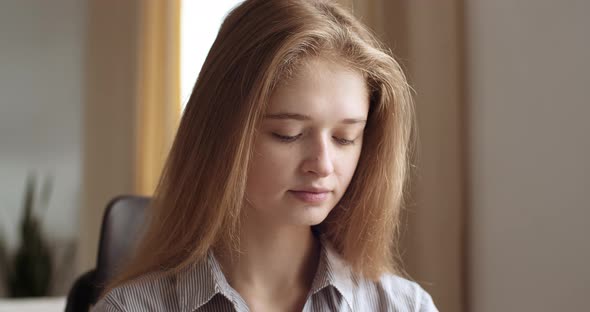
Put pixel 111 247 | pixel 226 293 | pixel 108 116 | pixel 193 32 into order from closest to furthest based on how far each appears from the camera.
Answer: pixel 226 293 → pixel 111 247 → pixel 193 32 → pixel 108 116

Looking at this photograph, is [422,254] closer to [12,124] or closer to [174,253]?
[174,253]

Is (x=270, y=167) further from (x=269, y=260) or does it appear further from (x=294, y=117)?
(x=269, y=260)

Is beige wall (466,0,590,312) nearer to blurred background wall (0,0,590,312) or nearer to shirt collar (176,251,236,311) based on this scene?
blurred background wall (0,0,590,312)

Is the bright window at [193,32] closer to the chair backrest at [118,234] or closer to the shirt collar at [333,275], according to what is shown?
the chair backrest at [118,234]

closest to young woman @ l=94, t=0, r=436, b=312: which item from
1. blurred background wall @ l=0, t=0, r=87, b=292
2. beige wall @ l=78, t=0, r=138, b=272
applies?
beige wall @ l=78, t=0, r=138, b=272

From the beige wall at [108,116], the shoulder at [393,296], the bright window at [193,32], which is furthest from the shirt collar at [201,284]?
the beige wall at [108,116]

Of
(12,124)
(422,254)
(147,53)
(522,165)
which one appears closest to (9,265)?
(12,124)

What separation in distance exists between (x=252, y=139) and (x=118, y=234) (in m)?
0.79

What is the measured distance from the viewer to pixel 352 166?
119 cm

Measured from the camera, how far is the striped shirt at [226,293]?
125 cm

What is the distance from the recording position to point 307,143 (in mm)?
1129

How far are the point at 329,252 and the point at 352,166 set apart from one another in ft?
0.69

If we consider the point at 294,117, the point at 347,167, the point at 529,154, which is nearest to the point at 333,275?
the point at 347,167

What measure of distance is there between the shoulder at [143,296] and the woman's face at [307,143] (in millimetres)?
231
